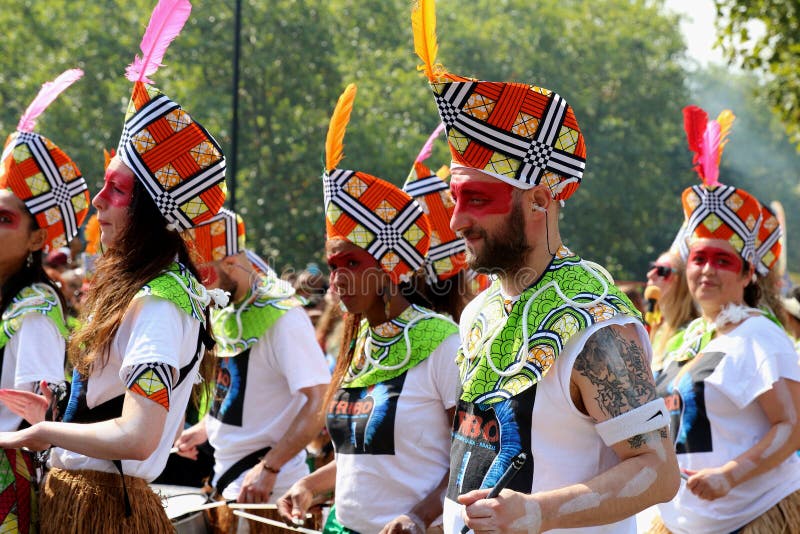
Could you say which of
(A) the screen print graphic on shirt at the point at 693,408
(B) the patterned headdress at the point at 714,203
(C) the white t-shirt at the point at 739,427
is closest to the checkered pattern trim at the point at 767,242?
(B) the patterned headdress at the point at 714,203

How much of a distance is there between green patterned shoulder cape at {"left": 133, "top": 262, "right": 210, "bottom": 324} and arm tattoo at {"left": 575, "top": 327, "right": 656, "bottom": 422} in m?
1.33

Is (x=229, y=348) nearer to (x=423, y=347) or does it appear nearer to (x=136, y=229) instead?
(x=423, y=347)

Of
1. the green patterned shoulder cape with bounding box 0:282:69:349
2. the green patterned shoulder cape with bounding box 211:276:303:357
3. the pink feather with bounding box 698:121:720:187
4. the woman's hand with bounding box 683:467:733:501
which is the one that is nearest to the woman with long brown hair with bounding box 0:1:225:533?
the green patterned shoulder cape with bounding box 0:282:69:349

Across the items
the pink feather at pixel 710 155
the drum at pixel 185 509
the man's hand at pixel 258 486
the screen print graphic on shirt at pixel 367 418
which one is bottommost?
the drum at pixel 185 509

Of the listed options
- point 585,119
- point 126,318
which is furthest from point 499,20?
point 126,318

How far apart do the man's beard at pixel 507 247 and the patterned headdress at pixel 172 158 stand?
1097 mm

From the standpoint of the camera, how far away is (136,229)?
3260 mm

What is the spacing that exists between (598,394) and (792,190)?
6004 centimetres

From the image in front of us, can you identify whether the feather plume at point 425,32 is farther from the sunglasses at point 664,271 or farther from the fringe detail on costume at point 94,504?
the sunglasses at point 664,271

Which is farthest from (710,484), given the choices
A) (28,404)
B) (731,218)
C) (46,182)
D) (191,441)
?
(46,182)

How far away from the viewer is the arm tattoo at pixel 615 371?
2436 millimetres

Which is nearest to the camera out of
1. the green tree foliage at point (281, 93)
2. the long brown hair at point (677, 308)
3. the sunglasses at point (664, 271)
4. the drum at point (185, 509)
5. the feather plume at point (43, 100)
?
the drum at point (185, 509)

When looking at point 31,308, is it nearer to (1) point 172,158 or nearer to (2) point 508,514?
(1) point 172,158

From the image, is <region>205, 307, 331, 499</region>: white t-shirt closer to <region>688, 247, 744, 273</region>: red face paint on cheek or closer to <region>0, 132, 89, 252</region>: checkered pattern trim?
<region>0, 132, 89, 252</region>: checkered pattern trim
